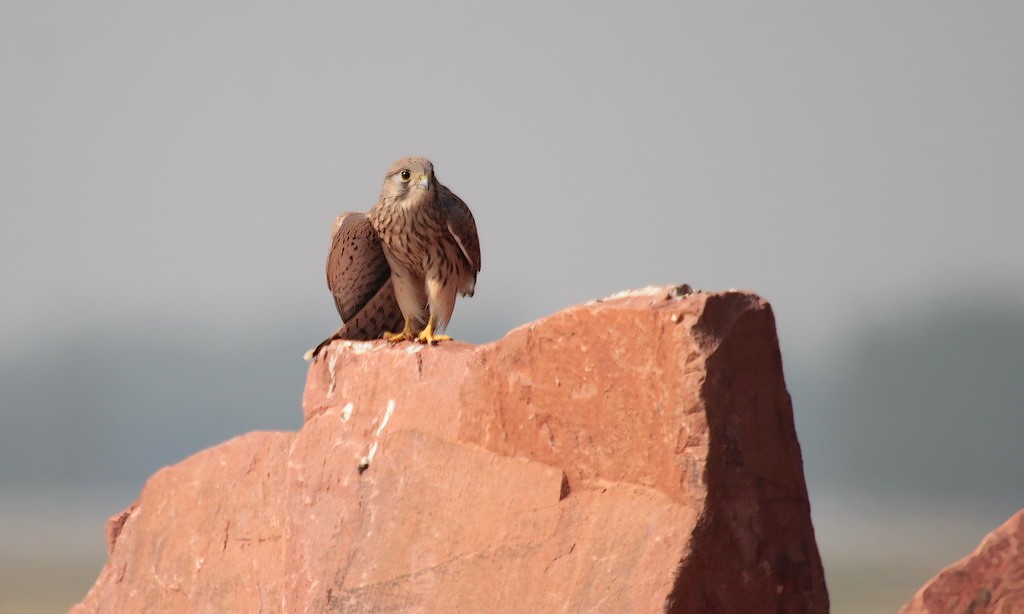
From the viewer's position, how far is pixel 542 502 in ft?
11.0

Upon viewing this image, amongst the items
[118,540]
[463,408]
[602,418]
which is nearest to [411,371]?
[463,408]

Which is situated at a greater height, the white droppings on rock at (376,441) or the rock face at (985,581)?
the white droppings on rock at (376,441)

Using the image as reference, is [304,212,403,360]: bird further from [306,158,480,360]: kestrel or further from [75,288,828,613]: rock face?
[75,288,828,613]: rock face

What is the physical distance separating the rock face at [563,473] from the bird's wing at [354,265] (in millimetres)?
479

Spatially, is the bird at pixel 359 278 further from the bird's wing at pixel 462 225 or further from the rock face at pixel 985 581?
the rock face at pixel 985 581

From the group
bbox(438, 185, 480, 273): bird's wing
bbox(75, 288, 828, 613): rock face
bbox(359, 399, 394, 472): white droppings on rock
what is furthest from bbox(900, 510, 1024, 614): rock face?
bbox(438, 185, 480, 273): bird's wing

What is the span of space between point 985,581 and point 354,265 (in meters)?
2.25

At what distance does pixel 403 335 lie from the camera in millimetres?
4234

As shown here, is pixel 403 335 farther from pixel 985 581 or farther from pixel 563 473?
pixel 985 581

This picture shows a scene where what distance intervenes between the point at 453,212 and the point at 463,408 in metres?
0.98

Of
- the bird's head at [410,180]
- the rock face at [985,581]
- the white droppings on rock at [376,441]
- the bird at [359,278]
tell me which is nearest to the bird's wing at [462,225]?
the bird's head at [410,180]

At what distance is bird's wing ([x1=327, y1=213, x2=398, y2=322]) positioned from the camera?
4410 millimetres

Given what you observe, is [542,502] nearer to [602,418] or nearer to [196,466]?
[602,418]

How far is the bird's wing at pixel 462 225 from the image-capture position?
171 inches
